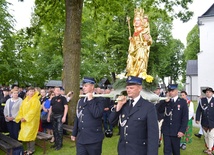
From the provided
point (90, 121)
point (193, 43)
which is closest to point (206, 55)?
point (193, 43)

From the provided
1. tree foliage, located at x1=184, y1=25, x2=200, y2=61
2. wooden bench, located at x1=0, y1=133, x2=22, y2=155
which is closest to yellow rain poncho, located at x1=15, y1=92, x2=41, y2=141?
wooden bench, located at x1=0, y1=133, x2=22, y2=155

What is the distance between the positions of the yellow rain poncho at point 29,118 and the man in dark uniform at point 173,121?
3530 mm

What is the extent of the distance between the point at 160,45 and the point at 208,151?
86.9ft

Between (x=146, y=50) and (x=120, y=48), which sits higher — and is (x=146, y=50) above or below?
below

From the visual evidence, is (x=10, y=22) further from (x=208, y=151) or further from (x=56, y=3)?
(x=208, y=151)

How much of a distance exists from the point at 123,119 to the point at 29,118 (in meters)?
4.37

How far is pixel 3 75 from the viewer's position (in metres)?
18.5

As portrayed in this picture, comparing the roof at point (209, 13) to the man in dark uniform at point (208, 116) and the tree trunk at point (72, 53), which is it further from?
the man in dark uniform at point (208, 116)

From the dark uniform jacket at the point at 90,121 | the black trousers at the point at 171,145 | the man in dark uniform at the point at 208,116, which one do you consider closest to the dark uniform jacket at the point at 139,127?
the dark uniform jacket at the point at 90,121

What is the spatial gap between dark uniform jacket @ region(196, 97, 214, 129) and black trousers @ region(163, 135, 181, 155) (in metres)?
2.31

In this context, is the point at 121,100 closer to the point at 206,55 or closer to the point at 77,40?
the point at 77,40

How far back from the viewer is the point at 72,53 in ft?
33.2

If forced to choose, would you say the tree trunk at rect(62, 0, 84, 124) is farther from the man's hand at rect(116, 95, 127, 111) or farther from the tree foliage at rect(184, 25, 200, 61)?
the tree foliage at rect(184, 25, 200, 61)

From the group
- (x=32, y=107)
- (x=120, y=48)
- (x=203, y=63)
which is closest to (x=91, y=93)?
(x=32, y=107)
